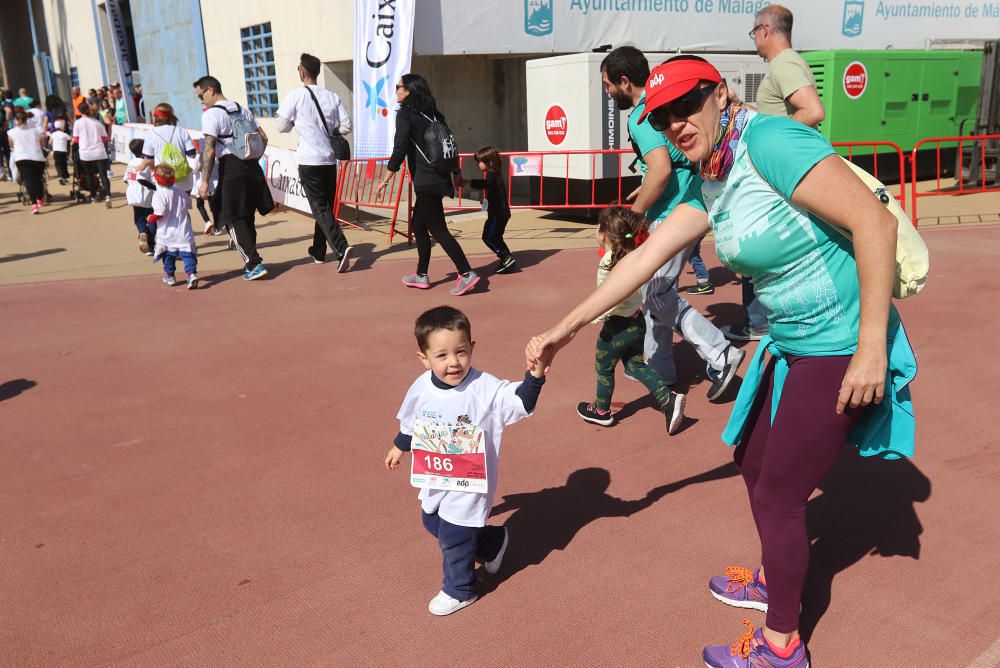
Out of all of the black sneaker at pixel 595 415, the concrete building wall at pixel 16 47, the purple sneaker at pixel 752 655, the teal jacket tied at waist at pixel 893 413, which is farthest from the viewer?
the concrete building wall at pixel 16 47

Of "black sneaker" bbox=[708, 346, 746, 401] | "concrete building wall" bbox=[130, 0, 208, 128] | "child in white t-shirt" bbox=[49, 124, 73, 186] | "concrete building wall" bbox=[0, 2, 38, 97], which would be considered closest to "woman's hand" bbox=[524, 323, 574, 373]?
"black sneaker" bbox=[708, 346, 746, 401]

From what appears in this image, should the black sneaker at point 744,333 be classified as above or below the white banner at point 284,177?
below

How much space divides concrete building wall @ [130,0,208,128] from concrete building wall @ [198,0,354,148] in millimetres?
317

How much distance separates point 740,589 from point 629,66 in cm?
310

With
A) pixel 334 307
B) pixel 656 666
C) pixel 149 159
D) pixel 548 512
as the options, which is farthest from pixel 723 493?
pixel 149 159

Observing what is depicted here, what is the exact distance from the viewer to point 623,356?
4.85 m

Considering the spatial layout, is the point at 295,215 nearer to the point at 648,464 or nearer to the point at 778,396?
the point at 648,464

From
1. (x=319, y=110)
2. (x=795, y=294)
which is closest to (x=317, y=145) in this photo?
(x=319, y=110)

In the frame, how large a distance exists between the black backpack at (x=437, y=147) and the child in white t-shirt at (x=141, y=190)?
358 cm

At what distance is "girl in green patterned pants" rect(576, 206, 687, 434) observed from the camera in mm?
4645

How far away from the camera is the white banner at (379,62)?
39.4ft

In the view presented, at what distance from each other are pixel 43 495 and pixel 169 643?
165cm

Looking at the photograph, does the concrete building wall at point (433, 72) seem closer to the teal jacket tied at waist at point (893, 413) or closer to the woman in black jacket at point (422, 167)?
the woman in black jacket at point (422, 167)

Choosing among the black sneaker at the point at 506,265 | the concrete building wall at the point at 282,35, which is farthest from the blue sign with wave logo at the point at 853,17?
the black sneaker at the point at 506,265
